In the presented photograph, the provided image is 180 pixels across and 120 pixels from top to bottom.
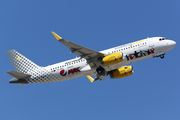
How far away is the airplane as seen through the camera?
5562 centimetres

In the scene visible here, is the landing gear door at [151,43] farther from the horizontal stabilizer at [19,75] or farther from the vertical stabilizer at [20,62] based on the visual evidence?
the horizontal stabilizer at [19,75]

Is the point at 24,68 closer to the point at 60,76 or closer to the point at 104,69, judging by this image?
the point at 60,76

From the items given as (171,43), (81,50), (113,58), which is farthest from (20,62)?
(171,43)

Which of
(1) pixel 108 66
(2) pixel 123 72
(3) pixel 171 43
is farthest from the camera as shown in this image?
(2) pixel 123 72

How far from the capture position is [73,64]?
57.8 meters

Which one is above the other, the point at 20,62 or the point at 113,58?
the point at 20,62

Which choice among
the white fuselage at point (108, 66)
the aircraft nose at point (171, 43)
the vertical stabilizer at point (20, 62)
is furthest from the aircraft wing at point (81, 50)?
the aircraft nose at point (171, 43)

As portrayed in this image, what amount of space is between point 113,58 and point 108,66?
3.41 meters

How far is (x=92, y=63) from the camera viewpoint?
2249 inches

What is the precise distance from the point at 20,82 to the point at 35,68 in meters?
3.95

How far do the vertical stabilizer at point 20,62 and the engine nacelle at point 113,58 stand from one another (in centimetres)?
1366

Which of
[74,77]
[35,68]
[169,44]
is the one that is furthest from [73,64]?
[169,44]

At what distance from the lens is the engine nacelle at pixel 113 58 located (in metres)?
54.6

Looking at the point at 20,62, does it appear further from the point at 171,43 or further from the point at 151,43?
the point at 171,43
